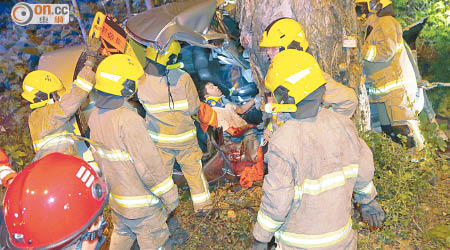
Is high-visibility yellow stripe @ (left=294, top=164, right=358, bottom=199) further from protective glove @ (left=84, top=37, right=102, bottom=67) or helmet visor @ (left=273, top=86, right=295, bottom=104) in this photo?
protective glove @ (left=84, top=37, right=102, bottom=67)

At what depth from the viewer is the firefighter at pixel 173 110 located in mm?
3904

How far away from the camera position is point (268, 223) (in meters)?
2.09

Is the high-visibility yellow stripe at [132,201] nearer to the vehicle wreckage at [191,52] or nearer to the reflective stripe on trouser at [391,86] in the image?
the vehicle wreckage at [191,52]

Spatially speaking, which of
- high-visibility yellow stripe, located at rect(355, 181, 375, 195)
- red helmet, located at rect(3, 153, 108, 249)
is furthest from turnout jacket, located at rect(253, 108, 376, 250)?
red helmet, located at rect(3, 153, 108, 249)

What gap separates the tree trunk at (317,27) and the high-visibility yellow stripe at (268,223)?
183 centimetres

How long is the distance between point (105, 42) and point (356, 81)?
3.15 meters

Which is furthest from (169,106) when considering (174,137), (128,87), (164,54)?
(128,87)

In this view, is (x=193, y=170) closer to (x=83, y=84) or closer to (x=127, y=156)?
(x=127, y=156)

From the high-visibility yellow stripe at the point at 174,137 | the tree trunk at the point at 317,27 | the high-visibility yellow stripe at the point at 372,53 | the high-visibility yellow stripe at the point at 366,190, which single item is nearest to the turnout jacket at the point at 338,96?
the tree trunk at the point at 317,27

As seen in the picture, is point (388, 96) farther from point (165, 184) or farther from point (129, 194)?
point (129, 194)

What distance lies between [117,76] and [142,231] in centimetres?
145
